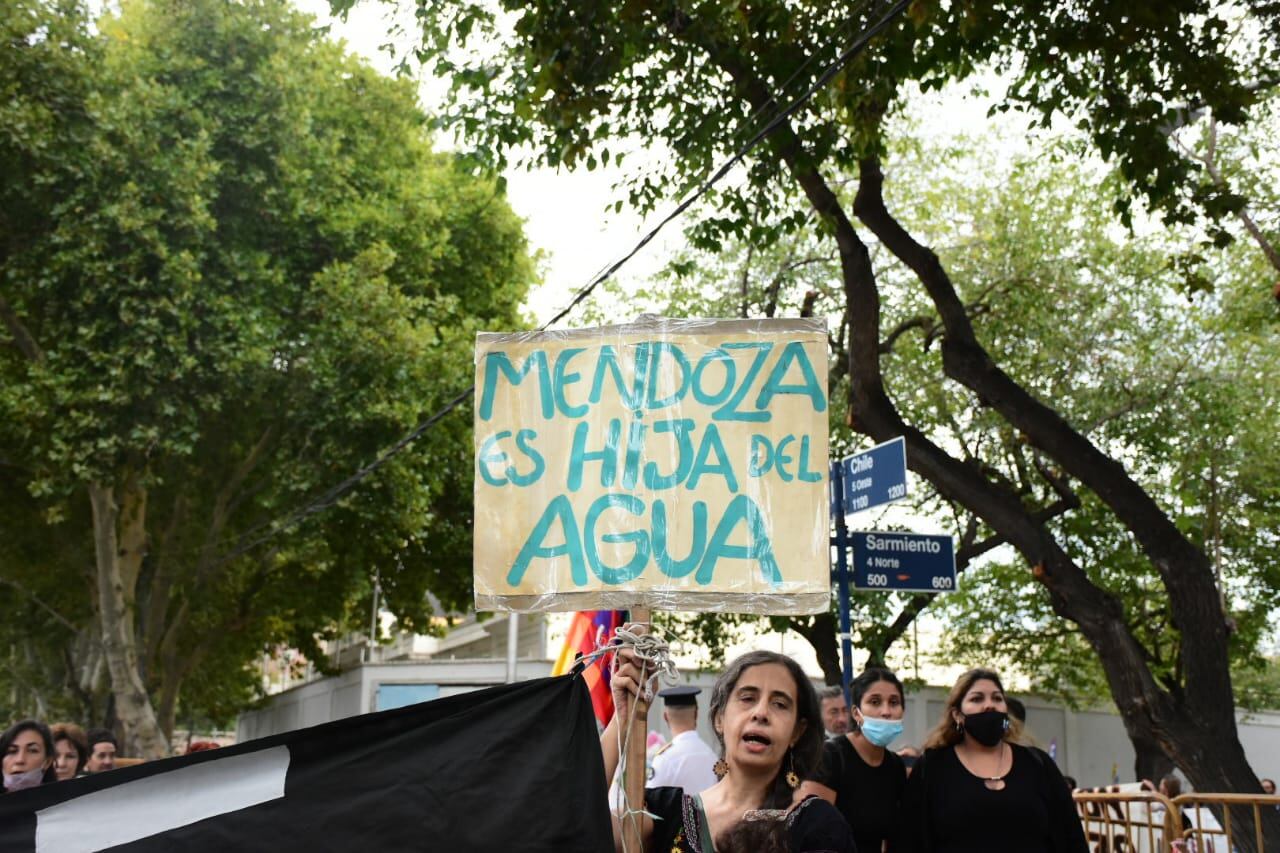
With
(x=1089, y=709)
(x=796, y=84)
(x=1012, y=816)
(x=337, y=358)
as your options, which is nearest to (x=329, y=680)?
(x=1089, y=709)

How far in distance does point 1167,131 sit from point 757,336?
25.6 feet

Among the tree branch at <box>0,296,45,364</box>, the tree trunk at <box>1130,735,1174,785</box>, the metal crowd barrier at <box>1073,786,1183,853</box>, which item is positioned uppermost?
the tree branch at <box>0,296,45,364</box>

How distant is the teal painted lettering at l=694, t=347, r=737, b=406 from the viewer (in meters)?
3.76

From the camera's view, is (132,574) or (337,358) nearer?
(337,358)

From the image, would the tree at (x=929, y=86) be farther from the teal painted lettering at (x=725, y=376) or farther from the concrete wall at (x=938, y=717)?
the concrete wall at (x=938, y=717)

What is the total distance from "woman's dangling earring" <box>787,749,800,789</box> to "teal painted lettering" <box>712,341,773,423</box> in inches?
35.7

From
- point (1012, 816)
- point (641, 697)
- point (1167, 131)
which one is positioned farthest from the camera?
point (1167, 131)

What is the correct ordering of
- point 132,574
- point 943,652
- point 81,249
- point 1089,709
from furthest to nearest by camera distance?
point 1089,709, point 943,652, point 132,574, point 81,249

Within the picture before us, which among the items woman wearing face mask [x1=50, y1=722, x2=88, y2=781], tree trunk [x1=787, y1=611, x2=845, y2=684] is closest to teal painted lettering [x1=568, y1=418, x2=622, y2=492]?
woman wearing face mask [x1=50, y1=722, x2=88, y2=781]

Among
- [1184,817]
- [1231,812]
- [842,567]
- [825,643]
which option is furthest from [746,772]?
[825,643]

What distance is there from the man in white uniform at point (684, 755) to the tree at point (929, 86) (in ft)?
11.5

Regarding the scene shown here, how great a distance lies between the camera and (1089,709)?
101 ft

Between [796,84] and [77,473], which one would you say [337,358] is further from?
[796,84]

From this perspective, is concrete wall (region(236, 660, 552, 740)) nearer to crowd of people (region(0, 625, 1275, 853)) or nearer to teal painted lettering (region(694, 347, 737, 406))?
crowd of people (region(0, 625, 1275, 853))
